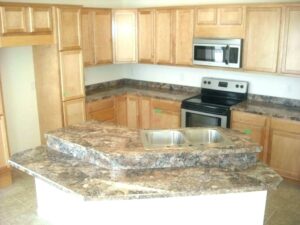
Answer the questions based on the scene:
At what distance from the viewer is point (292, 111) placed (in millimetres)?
4297

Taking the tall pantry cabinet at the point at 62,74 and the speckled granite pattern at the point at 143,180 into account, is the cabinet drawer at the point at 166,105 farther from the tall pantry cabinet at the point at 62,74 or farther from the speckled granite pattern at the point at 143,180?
the speckled granite pattern at the point at 143,180

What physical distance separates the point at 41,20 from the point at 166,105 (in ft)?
7.50

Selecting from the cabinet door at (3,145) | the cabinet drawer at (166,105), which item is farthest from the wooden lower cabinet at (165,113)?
the cabinet door at (3,145)

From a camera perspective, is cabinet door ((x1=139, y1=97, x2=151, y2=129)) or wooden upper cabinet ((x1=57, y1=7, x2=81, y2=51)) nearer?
wooden upper cabinet ((x1=57, y1=7, x2=81, y2=51))

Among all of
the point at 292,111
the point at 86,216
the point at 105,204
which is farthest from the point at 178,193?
the point at 292,111

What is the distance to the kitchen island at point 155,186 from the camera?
227cm

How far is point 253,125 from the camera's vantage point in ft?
14.3

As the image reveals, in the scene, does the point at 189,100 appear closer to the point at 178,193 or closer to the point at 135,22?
the point at 135,22

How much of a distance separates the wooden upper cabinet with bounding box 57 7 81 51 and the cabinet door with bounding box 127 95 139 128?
1408mm

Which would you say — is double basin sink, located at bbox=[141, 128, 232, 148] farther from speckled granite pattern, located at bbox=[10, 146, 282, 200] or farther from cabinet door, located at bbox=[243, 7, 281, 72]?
cabinet door, located at bbox=[243, 7, 281, 72]

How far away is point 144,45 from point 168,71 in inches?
26.7

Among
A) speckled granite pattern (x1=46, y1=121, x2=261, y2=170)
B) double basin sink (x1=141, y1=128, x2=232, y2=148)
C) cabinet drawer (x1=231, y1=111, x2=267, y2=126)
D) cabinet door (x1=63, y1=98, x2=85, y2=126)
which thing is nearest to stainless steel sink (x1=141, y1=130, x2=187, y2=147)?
double basin sink (x1=141, y1=128, x2=232, y2=148)

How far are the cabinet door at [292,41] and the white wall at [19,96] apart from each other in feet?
11.9

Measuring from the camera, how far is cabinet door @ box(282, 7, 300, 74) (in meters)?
3.97
